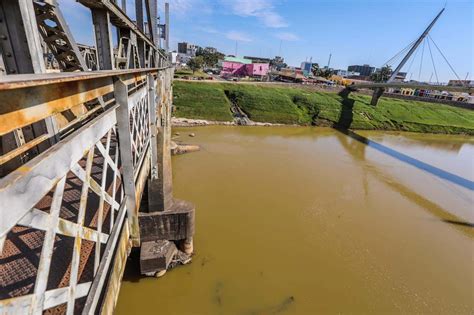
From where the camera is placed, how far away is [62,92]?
1403mm

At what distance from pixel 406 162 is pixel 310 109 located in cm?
1537

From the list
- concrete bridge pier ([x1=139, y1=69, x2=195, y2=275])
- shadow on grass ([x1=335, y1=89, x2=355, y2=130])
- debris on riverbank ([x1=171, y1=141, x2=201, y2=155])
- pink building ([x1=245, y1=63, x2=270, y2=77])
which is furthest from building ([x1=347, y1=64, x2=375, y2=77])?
concrete bridge pier ([x1=139, y1=69, x2=195, y2=275])

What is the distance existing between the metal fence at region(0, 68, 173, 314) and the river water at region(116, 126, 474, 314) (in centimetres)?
454

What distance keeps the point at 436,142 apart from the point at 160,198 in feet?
120

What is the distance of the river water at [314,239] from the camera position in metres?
7.23

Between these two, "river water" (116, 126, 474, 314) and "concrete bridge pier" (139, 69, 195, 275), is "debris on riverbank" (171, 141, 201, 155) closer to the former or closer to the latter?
"river water" (116, 126, 474, 314)

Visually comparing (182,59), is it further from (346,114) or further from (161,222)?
(161,222)

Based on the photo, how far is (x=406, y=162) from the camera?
21.9 m

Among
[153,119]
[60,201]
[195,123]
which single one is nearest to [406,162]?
[195,123]

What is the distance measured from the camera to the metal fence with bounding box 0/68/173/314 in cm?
109

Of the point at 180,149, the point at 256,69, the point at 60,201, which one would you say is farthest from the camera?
the point at 256,69

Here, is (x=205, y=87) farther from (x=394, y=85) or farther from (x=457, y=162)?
(x=457, y=162)

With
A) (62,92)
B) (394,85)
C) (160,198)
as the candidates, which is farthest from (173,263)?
(394,85)

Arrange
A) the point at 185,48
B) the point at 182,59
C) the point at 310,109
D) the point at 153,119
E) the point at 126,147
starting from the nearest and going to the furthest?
the point at 126,147 < the point at 153,119 < the point at 310,109 < the point at 182,59 < the point at 185,48
